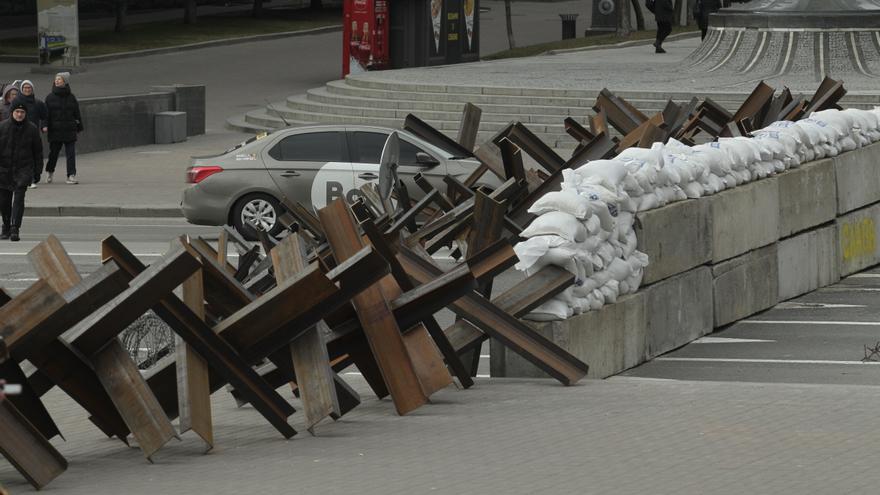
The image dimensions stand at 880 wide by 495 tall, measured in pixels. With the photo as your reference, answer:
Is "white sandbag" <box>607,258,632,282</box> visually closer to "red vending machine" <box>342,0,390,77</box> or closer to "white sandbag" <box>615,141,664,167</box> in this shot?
"white sandbag" <box>615,141,664,167</box>

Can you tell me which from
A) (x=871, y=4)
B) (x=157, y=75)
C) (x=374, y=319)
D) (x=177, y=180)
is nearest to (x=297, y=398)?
(x=374, y=319)

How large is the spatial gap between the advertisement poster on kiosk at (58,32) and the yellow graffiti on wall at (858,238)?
92.7ft

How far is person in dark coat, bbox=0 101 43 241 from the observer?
20875 millimetres

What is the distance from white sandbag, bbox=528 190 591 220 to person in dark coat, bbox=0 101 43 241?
1183cm

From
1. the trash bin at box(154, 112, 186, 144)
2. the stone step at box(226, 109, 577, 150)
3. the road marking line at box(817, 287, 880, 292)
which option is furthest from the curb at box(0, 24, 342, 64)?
the road marking line at box(817, 287, 880, 292)

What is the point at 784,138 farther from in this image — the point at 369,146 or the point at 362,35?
the point at 362,35

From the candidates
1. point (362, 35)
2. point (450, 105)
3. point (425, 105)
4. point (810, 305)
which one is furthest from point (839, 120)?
point (362, 35)

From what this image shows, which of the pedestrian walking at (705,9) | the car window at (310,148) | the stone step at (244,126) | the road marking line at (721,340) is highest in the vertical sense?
the pedestrian walking at (705,9)

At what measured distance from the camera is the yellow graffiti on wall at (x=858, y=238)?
16844 mm

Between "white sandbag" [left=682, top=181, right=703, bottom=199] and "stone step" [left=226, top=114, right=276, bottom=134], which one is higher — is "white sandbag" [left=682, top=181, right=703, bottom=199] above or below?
above

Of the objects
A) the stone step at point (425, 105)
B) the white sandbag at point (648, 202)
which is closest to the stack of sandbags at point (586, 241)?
the white sandbag at point (648, 202)

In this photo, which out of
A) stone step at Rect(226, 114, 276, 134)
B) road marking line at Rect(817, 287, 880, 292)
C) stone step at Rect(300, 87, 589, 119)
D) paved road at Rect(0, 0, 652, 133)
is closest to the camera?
road marking line at Rect(817, 287, 880, 292)

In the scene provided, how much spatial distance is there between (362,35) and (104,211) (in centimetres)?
1664

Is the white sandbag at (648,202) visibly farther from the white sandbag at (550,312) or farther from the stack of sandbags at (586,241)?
the white sandbag at (550,312)
